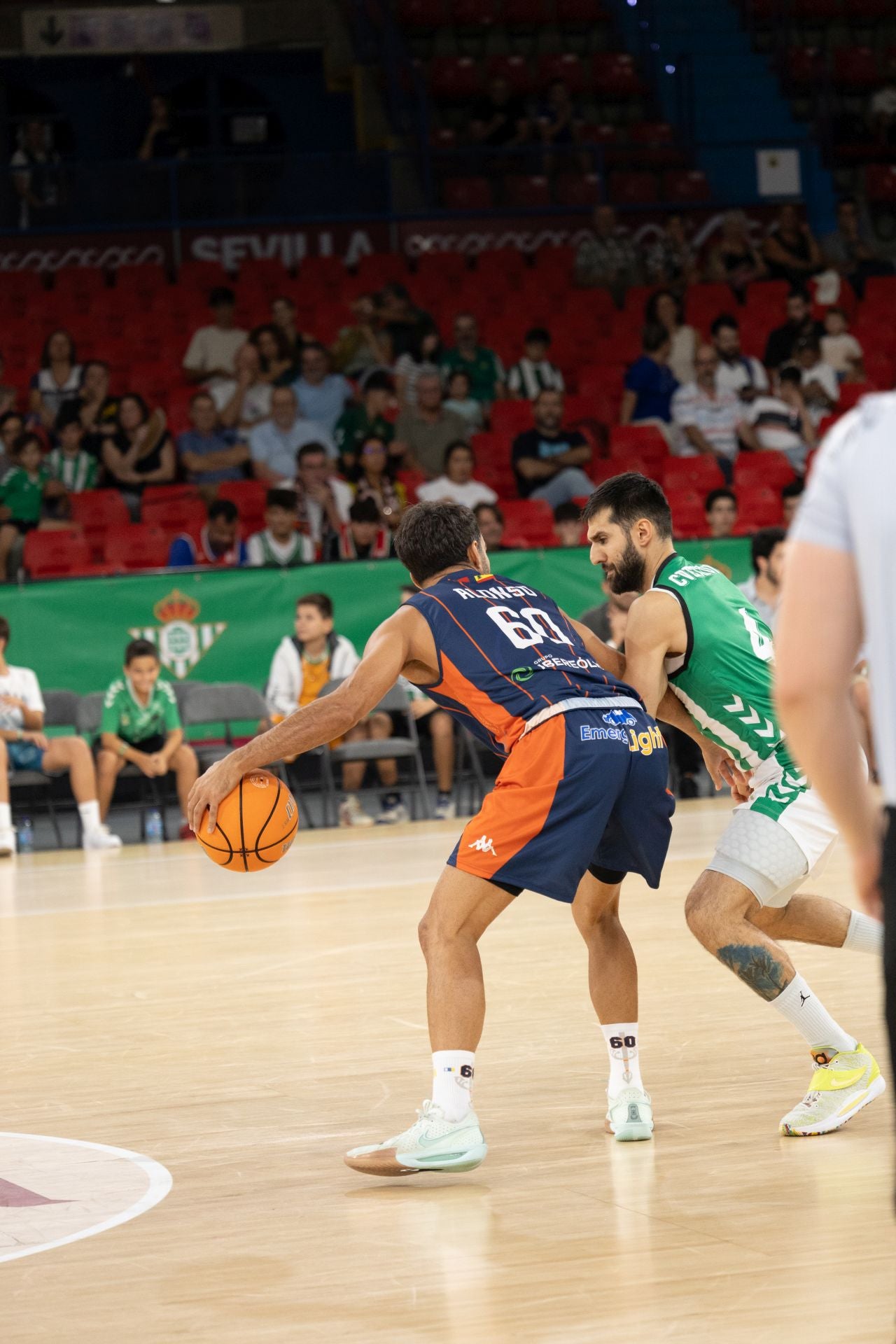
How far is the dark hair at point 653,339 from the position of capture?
52.8 feet

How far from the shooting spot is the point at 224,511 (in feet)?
43.5

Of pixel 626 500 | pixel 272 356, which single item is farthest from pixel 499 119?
pixel 626 500

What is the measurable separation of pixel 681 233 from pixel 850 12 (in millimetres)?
5928

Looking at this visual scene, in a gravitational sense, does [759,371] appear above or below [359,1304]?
above

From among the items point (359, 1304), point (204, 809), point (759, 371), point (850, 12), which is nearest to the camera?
point (359, 1304)

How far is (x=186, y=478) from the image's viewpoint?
14930 mm

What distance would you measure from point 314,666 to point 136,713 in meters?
1.31

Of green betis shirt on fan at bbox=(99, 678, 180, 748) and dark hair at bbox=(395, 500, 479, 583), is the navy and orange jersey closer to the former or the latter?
dark hair at bbox=(395, 500, 479, 583)

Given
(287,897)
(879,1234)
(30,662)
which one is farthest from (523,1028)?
(30,662)

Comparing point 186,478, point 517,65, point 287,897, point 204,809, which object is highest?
point 517,65

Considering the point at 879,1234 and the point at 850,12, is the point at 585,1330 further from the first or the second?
the point at 850,12

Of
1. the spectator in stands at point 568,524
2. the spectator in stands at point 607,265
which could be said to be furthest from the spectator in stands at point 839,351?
the spectator in stands at point 568,524

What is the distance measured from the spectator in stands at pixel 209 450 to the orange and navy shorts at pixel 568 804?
10.8 m

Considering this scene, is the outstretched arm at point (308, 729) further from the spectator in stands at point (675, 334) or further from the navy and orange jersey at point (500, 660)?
the spectator in stands at point (675, 334)
